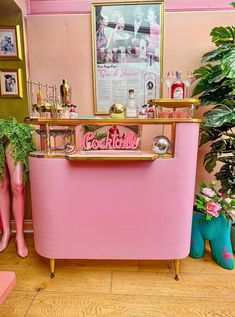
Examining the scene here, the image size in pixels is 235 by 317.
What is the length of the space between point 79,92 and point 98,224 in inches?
46.8

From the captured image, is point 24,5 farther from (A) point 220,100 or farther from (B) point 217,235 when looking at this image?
(B) point 217,235

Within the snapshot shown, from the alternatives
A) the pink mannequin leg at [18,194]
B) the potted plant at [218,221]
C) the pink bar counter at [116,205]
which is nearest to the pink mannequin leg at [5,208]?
the pink mannequin leg at [18,194]

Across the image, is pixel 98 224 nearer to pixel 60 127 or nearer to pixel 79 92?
pixel 60 127

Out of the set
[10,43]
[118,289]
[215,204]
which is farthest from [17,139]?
[215,204]

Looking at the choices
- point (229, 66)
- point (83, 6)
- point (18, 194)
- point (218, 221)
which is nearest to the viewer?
point (229, 66)

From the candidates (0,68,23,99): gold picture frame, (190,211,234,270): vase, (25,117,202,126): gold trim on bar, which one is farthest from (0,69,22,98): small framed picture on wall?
(190,211,234,270): vase

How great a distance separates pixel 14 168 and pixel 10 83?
81 centimetres

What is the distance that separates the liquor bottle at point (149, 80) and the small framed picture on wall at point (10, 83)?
3.67ft

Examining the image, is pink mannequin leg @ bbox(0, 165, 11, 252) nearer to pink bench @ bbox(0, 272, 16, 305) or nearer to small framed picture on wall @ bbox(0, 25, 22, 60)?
pink bench @ bbox(0, 272, 16, 305)

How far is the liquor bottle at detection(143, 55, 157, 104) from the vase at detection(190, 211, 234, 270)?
3.59ft

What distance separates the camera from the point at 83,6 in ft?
5.90

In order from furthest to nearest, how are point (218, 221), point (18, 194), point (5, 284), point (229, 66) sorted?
point (18, 194) → point (218, 221) → point (229, 66) → point (5, 284)

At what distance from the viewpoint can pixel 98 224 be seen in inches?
53.8

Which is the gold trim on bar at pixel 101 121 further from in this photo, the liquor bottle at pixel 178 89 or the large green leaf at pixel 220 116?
the liquor bottle at pixel 178 89
